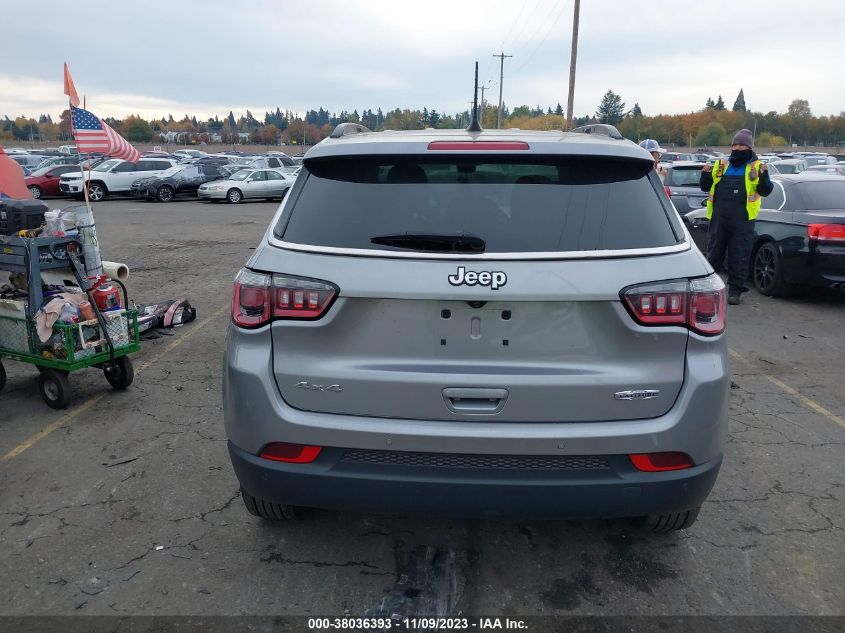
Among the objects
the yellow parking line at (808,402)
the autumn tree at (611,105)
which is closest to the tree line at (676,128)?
the autumn tree at (611,105)

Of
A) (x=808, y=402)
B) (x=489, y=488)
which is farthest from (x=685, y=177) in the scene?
(x=489, y=488)

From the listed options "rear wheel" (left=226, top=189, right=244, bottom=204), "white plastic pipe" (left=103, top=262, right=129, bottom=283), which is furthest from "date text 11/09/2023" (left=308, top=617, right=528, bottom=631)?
"rear wheel" (left=226, top=189, right=244, bottom=204)

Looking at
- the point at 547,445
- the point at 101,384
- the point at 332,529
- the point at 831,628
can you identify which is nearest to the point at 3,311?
the point at 101,384

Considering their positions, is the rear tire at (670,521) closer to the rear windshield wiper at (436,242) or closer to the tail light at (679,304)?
the tail light at (679,304)

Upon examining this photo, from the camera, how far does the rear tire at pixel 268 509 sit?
312 cm

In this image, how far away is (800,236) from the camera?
8.19 m

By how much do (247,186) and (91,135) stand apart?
2184 centimetres

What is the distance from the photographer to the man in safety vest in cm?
812

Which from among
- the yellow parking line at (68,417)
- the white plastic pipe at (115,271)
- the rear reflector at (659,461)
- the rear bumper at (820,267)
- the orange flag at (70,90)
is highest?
the orange flag at (70,90)

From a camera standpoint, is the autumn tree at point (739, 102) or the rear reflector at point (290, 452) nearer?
the rear reflector at point (290, 452)

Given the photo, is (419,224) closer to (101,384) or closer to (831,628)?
(831,628)

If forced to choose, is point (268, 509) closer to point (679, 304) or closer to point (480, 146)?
point (480, 146)

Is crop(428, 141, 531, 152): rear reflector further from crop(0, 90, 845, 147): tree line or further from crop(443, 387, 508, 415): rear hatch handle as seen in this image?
crop(0, 90, 845, 147): tree line

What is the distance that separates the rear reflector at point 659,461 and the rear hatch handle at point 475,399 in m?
0.53
